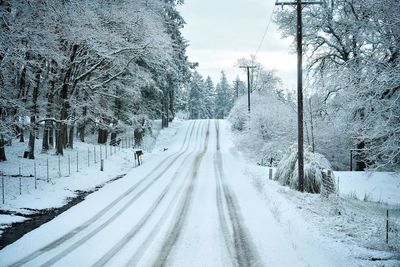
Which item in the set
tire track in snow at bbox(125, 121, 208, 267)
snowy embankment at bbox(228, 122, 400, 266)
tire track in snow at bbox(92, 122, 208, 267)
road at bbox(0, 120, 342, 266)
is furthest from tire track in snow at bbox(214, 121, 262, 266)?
tire track in snow at bbox(92, 122, 208, 267)

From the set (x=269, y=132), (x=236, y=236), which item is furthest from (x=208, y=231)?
(x=269, y=132)

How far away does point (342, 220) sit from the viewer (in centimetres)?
1169

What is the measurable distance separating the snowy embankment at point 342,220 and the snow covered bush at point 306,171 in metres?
0.53

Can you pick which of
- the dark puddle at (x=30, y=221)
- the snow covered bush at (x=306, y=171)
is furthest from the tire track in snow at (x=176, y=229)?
the snow covered bush at (x=306, y=171)

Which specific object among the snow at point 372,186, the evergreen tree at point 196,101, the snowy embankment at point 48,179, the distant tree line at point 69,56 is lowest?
the snow at point 372,186

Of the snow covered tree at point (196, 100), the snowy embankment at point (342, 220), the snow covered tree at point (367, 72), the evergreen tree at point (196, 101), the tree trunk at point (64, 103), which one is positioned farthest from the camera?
the evergreen tree at point (196, 101)

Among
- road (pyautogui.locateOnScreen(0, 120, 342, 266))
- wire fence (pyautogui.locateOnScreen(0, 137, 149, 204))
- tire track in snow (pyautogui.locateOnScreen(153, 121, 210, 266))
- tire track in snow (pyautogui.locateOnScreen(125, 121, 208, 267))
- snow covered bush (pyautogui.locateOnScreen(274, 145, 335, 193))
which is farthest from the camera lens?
snow covered bush (pyautogui.locateOnScreen(274, 145, 335, 193))

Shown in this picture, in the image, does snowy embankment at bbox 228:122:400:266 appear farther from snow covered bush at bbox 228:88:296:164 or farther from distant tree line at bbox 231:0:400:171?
snow covered bush at bbox 228:88:296:164

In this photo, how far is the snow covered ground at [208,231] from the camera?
8.70 metres

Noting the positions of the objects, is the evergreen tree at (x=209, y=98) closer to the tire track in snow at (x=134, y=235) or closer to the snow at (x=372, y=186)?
the snow at (x=372, y=186)

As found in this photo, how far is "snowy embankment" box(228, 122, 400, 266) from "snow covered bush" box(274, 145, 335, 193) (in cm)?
53

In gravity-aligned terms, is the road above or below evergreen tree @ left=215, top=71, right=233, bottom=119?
below

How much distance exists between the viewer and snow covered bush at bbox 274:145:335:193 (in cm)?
1662

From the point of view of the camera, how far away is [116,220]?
12133 mm
